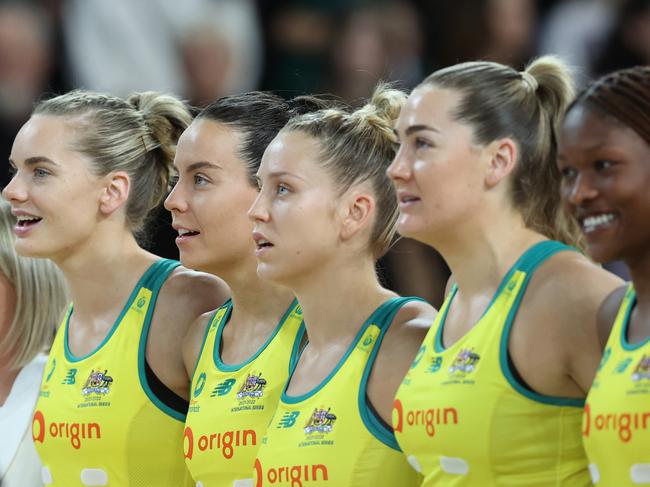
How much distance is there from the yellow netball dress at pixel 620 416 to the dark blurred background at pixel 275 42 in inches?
127

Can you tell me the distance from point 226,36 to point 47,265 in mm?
2208

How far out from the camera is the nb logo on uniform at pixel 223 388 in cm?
356

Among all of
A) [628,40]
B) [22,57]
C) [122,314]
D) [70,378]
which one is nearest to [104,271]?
[122,314]

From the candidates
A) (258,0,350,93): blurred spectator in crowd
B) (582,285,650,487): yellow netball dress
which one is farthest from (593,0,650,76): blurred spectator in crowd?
(582,285,650,487): yellow netball dress

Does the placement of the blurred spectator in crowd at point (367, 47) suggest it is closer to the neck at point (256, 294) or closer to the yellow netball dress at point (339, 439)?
the neck at point (256, 294)

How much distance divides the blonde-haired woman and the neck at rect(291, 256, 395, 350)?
4.66 ft

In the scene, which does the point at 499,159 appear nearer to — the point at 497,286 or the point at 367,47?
the point at 497,286

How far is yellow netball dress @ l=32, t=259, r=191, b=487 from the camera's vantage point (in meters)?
3.80

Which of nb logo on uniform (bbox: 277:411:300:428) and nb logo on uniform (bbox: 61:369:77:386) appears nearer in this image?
nb logo on uniform (bbox: 277:411:300:428)

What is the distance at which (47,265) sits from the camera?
4516mm

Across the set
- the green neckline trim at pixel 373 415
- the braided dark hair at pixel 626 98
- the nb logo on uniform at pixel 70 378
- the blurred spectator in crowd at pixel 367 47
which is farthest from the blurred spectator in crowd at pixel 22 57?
the braided dark hair at pixel 626 98

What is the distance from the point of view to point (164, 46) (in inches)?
247

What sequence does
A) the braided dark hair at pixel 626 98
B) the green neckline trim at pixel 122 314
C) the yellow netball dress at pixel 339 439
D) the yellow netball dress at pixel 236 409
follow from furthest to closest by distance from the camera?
the green neckline trim at pixel 122 314 → the yellow netball dress at pixel 236 409 → the yellow netball dress at pixel 339 439 → the braided dark hair at pixel 626 98

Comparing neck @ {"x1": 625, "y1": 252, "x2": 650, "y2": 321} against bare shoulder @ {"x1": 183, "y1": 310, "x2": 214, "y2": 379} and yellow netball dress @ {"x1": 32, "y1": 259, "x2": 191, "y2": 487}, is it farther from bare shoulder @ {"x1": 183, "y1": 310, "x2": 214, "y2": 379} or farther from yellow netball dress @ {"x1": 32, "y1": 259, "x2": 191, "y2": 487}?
yellow netball dress @ {"x1": 32, "y1": 259, "x2": 191, "y2": 487}
